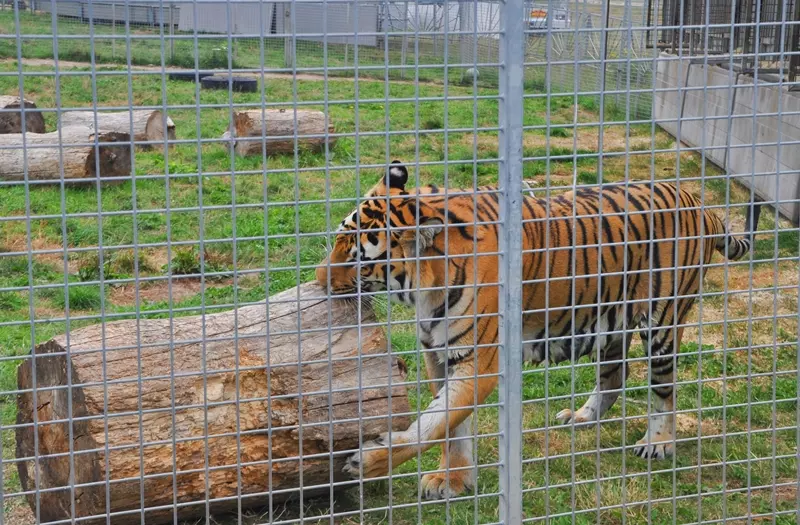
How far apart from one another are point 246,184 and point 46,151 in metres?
1.83

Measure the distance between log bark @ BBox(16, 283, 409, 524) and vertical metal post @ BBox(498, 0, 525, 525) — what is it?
624 mm

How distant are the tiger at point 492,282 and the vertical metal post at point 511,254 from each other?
580 millimetres

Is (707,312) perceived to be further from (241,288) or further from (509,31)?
(509,31)

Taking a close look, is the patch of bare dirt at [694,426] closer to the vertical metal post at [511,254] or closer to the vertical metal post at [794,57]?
the vertical metal post at [511,254]

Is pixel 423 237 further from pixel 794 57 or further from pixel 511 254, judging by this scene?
pixel 794 57

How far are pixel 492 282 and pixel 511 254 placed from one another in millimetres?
939

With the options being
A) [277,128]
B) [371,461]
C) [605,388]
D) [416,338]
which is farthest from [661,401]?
[277,128]

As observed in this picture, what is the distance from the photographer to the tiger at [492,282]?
3922mm

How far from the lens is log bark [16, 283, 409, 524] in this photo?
376cm

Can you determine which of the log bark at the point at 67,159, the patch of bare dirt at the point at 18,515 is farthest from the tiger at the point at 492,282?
the log bark at the point at 67,159

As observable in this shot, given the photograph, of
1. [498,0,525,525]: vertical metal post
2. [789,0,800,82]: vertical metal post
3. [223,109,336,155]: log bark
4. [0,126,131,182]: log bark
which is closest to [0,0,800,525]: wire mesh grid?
[498,0,525,525]: vertical metal post

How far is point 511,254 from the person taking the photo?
9.82 ft

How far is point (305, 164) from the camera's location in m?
10.5

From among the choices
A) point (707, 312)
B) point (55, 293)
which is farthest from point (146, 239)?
point (707, 312)
